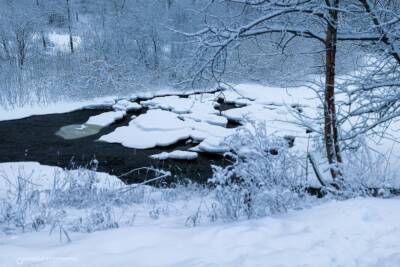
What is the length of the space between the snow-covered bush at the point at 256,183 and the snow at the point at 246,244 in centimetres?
53

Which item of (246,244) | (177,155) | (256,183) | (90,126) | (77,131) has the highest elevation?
(90,126)

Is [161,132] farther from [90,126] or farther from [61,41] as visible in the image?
[61,41]

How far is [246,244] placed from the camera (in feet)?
8.25

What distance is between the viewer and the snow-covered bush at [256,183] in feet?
11.7

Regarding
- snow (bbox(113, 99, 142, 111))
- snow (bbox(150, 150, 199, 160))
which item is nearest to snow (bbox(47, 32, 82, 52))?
snow (bbox(113, 99, 142, 111))

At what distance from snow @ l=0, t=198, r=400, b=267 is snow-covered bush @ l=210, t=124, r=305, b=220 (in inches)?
20.9

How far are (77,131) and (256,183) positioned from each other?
31.7ft

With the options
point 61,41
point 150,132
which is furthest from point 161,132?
point 61,41

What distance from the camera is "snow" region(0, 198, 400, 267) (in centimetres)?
229

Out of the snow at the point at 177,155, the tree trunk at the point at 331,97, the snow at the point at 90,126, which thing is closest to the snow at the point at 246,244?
the tree trunk at the point at 331,97

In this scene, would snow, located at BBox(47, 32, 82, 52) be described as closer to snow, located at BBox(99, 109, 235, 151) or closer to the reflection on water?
the reflection on water

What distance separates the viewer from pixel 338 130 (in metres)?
5.54

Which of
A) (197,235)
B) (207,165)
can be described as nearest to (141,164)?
(207,165)

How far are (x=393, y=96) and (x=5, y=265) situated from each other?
194 inches
